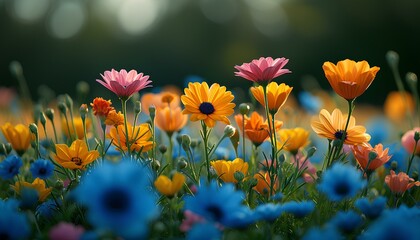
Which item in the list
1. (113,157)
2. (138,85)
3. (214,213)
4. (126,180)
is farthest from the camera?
(113,157)

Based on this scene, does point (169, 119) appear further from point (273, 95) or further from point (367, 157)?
point (367, 157)

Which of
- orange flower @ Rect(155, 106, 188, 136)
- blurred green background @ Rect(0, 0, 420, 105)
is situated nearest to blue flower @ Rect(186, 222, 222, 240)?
orange flower @ Rect(155, 106, 188, 136)

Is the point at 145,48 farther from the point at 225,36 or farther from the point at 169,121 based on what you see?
the point at 169,121

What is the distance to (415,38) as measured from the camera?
11102 millimetres

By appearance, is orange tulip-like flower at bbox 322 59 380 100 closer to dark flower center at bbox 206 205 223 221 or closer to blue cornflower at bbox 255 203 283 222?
blue cornflower at bbox 255 203 283 222

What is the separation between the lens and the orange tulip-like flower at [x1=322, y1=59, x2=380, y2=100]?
4.48 feet

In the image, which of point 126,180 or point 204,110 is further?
point 204,110

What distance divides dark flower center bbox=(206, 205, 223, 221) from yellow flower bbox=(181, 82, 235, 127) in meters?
0.42

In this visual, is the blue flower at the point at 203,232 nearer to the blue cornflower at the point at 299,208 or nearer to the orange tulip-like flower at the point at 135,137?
the blue cornflower at the point at 299,208

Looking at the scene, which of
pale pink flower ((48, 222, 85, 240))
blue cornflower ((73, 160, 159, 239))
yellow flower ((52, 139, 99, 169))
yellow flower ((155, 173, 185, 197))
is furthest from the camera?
yellow flower ((52, 139, 99, 169))

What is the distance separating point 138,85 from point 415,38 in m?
10.8

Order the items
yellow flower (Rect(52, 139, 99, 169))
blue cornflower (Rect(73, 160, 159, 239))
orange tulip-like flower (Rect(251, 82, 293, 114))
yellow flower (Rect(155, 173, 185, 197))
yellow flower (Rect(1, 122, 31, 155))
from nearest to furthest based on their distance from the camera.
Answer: blue cornflower (Rect(73, 160, 159, 239)), yellow flower (Rect(155, 173, 185, 197)), yellow flower (Rect(52, 139, 99, 169)), orange tulip-like flower (Rect(251, 82, 293, 114)), yellow flower (Rect(1, 122, 31, 155))

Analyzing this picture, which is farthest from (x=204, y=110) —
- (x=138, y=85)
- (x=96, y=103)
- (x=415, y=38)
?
(x=415, y=38)

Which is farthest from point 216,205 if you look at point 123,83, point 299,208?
point 123,83
